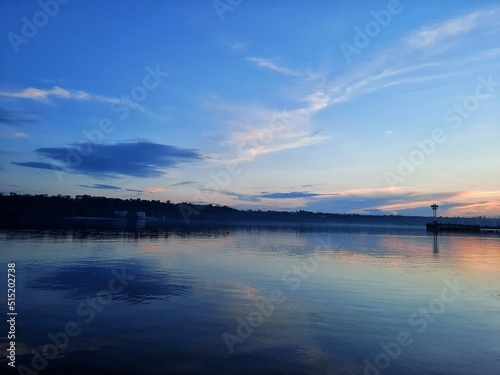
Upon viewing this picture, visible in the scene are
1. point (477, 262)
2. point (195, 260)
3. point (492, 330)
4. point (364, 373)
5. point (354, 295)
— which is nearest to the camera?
point (364, 373)

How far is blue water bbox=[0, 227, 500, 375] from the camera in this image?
13000 millimetres

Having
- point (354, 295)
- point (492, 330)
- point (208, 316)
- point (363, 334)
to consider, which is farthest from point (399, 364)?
point (354, 295)

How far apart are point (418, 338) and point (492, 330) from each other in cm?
427

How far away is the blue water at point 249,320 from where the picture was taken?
42.7ft

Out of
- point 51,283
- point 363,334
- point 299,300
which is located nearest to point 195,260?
point 51,283

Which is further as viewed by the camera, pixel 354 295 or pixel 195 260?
pixel 195 260

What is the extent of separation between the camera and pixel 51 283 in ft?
82.7

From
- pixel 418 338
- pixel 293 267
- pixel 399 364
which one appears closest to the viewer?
pixel 399 364

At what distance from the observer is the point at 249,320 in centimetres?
1812

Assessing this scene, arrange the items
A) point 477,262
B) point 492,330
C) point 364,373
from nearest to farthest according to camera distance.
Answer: point 364,373 < point 492,330 < point 477,262

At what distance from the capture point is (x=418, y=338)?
16266mm

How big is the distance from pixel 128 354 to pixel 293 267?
80.4ft

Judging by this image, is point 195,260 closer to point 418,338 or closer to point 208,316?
point 208,316

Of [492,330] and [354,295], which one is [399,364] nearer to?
[492,330]
